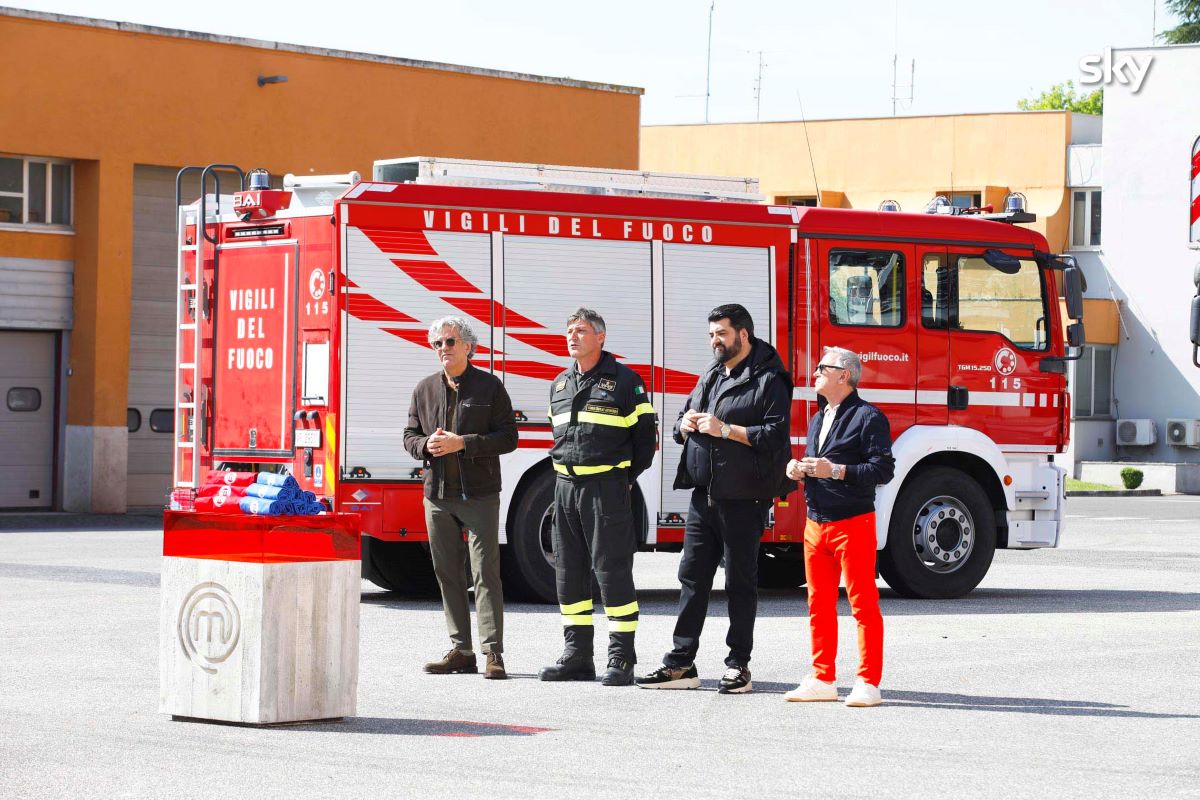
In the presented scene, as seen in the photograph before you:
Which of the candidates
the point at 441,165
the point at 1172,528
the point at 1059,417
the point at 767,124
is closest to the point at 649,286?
the point at 441,165

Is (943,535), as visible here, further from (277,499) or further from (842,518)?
(277,499)

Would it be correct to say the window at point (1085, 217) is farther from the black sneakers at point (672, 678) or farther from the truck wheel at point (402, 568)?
the black sneakers at point (672, 678)

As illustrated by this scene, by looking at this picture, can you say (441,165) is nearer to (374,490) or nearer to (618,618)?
(374,490)

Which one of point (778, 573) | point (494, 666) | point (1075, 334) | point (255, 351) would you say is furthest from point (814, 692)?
point (778, 573)

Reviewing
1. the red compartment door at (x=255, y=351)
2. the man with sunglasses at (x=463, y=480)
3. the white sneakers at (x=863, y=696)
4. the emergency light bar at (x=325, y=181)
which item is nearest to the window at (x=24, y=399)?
the red compartment door at (x=255, y=351)

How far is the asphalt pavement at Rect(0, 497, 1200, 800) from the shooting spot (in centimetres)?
772

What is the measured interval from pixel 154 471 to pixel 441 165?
14516 mm

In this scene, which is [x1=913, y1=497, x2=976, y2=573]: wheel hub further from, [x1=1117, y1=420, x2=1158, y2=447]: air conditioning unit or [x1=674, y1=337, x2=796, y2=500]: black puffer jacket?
[x1=1117, y1=420, x2=1158, y2=447]: air conditioning unit

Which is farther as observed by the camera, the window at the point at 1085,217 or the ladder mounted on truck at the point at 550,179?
the window at the point at 1085,217

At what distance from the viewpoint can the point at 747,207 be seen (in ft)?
50.5

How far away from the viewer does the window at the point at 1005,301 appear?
53.0 ft

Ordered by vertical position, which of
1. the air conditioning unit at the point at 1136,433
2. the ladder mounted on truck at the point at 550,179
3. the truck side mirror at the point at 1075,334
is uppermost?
the ladder mounted on truck at the point at 550,179

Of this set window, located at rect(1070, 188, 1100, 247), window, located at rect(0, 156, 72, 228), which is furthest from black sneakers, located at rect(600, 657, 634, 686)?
window, located at rect(1070, 188, 1100, 247)

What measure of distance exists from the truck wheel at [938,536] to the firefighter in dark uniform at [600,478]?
519cm
